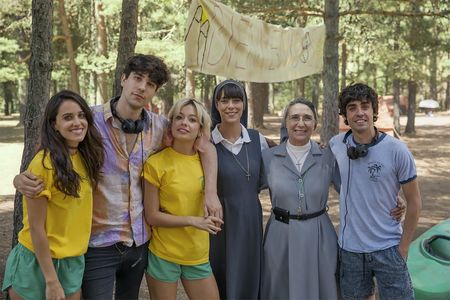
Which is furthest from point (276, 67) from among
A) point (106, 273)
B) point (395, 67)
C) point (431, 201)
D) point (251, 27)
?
point (395, 67)

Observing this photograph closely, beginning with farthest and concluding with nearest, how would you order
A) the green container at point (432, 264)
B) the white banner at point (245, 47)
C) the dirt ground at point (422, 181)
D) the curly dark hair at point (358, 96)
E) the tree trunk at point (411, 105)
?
1. the tree trunk at point (411, 105)
2. the dirt ground at point (422, 181)
3. the white banner at point (245, 47)
4. the green container at point (432, 264)
5. the curly dark hair at point (358, 96)

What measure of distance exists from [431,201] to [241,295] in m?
6.95

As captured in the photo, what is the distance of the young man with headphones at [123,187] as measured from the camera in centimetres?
288

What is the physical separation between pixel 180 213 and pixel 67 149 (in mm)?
793

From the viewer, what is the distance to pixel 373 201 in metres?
3.17

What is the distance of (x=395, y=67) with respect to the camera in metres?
18.7

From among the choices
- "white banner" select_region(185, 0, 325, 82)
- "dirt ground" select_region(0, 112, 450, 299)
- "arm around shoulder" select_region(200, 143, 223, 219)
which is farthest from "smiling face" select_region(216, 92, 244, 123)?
"white banner" select_region(185, 0, 325, 82)

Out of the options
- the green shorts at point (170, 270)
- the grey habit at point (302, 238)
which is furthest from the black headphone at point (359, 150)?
the green shorts at point (170, 270)

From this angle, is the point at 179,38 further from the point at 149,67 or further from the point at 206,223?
the point at 206,223

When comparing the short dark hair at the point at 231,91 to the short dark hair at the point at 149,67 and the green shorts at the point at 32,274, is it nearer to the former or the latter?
the short dark hair at the point at 149,67

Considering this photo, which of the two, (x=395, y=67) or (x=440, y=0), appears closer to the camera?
(x=440, y=0)

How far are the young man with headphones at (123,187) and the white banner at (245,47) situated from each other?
9.88ft

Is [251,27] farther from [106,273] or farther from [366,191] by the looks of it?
Result: [106,273]

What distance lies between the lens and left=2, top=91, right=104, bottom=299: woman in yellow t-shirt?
2557 mm
